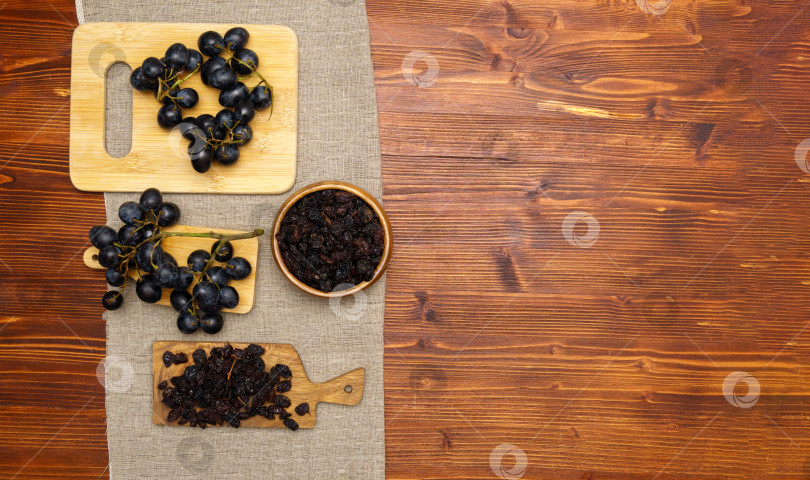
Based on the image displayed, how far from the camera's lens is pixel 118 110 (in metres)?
1.74

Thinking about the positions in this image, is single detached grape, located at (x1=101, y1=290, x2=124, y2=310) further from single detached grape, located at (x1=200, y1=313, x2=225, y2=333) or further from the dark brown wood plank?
single detached grape, located at (x1=200, y1=313, x2=225, y2=333)

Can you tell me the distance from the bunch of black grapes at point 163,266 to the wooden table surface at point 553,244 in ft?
0.61

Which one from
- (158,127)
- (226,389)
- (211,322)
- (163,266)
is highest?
(158,127)

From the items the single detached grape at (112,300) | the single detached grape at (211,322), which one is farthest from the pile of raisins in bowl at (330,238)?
the single detached grape at (112,300)

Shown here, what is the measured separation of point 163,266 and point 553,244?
4.20ft

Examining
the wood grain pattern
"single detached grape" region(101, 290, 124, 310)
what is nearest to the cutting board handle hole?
"single detached grape" region(101, 290, 124, 310)

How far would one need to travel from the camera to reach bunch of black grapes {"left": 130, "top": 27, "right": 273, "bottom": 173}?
5.37 feet

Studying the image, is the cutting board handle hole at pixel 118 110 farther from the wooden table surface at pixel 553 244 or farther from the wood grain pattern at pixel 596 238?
the wood grain pattern at pixel 596 238

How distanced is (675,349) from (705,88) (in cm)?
93

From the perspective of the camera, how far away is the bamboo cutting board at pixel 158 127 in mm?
1716

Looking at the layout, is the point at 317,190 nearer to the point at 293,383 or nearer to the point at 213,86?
the point at 213,86

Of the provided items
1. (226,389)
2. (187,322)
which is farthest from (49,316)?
(226,389)

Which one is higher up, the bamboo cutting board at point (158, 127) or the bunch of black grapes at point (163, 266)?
the bamboo cutting board at point (158, 127)

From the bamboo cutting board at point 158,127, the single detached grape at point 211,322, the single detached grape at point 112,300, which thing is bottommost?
the single detached grape at point 211,322
